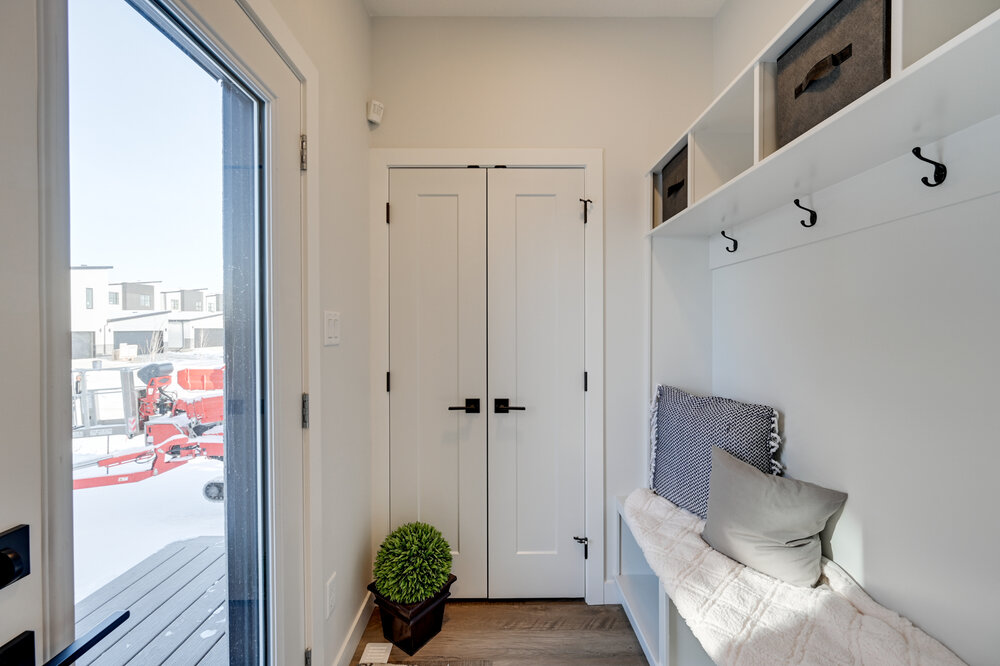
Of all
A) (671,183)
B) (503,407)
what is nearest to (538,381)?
(503,407)

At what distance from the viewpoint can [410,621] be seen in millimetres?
1622

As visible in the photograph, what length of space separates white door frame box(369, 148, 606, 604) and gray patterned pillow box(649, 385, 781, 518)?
27 centimetres

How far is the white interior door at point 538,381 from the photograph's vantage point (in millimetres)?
1970

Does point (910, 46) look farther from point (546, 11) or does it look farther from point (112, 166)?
point (546, 11)

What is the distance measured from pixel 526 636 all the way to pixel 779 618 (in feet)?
3.46

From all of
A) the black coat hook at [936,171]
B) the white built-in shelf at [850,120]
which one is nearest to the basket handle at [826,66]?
the white built-in shelf at [850,120]

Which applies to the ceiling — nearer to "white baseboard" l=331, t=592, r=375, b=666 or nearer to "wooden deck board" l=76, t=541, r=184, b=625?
"wooden deck board" l=76, t=541, r=184, b=625

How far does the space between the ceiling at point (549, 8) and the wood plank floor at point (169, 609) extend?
7.34 ft

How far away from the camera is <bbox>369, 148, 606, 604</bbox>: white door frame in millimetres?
1940

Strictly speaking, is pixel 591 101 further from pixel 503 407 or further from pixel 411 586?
pixel 411 586

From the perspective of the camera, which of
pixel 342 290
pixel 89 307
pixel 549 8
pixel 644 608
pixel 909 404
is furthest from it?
pixel 549 8

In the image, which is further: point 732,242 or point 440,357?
point 440,357

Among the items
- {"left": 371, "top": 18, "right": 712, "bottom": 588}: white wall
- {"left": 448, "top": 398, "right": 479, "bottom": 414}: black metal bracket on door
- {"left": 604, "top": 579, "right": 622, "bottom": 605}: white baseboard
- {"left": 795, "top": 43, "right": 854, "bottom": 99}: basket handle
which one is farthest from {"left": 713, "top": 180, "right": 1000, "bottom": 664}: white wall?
{"left": 448, "top": 398, "right": 479, "bottom": 414}: black metal bracket on door

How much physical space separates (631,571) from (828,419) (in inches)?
45.8
